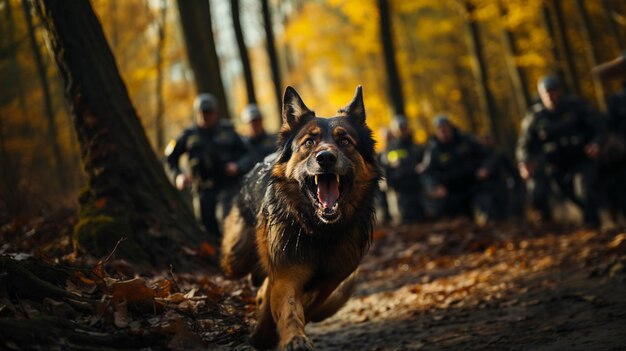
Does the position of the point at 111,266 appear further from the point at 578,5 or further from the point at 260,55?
the point at 260,55

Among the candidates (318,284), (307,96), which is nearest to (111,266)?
(318,284)

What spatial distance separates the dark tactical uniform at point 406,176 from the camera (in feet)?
54.5

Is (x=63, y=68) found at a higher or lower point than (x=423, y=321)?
higher

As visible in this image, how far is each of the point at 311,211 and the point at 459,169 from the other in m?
9.07

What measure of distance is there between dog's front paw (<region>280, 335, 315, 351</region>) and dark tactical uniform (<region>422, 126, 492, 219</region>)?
976 centimetres

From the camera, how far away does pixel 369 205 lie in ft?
16.3

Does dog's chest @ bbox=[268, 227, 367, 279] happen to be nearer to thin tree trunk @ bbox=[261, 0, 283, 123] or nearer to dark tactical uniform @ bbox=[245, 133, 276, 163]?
dark tactical uniform @ bbox=[245, 133, 276, 163]

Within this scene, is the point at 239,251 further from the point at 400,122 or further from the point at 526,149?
the point at 400,122

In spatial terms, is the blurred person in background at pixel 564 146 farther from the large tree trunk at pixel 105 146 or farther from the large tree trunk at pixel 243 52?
the large tree trunk at pixel 243 52

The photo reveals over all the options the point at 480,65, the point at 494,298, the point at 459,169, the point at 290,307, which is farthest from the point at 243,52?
the point at 290,307

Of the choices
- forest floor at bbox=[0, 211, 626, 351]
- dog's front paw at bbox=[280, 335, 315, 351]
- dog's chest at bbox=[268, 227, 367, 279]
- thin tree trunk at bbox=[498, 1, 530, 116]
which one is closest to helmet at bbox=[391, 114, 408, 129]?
thin tree trunk at bbox=[498, 1, 530, 116]

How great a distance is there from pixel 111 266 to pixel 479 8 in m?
17.1

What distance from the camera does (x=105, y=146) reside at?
619cm

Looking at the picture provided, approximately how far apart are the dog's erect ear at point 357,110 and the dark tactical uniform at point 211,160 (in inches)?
157
